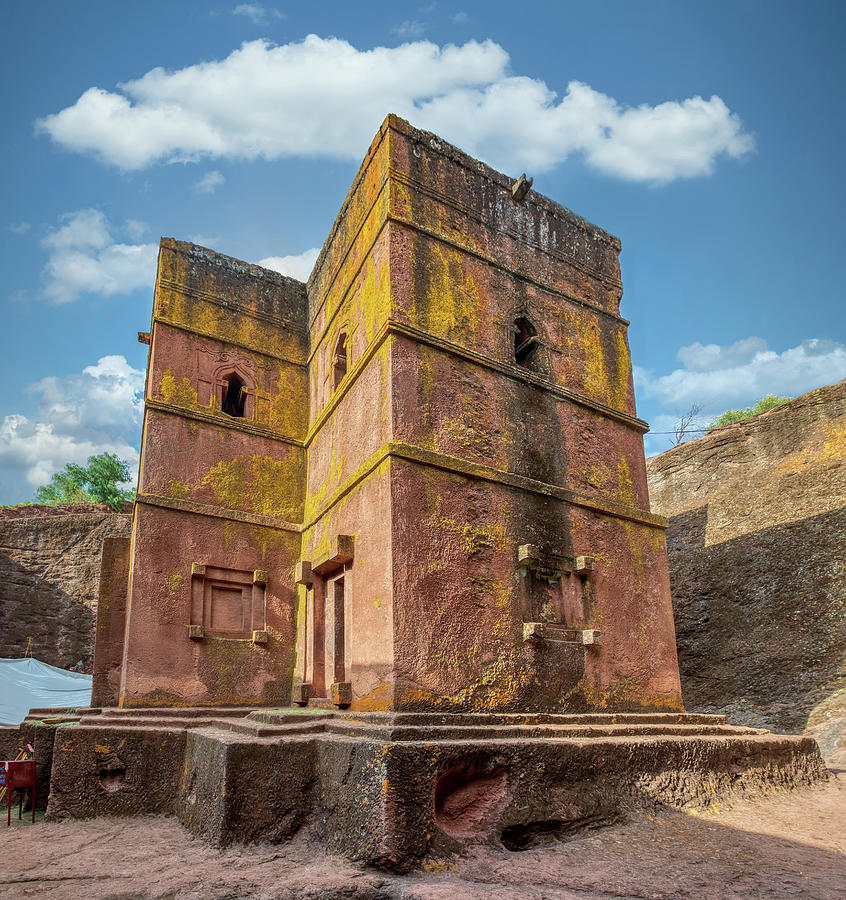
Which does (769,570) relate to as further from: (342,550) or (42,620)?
(42,620)

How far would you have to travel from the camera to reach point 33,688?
462 inches

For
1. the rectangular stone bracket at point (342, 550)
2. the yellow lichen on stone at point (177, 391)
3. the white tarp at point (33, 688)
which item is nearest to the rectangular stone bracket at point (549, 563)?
the rectangular stone bracket at point (342, 550)

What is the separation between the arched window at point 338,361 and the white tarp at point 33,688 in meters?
6.85

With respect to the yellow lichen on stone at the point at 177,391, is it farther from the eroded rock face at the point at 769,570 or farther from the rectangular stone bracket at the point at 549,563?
the eroded rock face at the point at 769,570

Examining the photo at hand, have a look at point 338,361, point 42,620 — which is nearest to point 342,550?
point 338,361

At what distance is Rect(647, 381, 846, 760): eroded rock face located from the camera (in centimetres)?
861

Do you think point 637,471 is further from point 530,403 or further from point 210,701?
point 210,701

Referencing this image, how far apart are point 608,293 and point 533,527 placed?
3655mm

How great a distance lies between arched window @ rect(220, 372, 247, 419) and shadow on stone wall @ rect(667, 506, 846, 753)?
7573 mm

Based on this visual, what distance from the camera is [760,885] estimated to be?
379 cm

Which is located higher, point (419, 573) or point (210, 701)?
point (419, 573)

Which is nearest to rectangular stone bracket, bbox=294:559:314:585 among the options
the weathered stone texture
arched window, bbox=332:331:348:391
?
arched window, bbox=332:331:348:391

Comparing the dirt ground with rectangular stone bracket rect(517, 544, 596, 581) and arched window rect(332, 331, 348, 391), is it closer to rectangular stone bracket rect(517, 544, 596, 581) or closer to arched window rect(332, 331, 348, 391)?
rectangular stone bracket rect(517, 544, 596, 581)

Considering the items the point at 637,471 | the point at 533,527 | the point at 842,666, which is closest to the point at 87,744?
the point at 533,527
